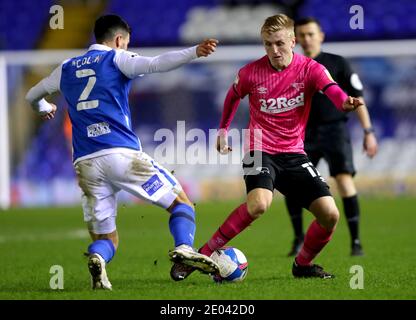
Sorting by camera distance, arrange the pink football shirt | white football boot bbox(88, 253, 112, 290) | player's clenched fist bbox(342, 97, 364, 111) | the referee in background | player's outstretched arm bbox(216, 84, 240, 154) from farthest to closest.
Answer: the referee in background < player's outstretched arm bbox(216, 84, 240, 154) < the pink football shirt < player's clenched fist bbox(342, 97, 364, 111) < white football boot bbox(88, 253, 112, 290)

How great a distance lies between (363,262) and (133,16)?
44.3ft

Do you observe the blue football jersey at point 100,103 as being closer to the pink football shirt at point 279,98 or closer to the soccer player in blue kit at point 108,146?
the soccer player in blue kit at point 108,146

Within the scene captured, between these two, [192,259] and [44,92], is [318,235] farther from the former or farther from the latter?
[44,92]

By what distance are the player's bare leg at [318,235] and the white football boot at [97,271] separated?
1562 millimetres

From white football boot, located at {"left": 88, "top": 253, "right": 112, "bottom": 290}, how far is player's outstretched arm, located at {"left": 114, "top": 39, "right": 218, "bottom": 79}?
1256mm

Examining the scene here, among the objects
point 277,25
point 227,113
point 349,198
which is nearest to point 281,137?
point 227,113

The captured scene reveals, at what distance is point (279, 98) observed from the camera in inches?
266

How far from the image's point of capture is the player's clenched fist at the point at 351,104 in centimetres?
618

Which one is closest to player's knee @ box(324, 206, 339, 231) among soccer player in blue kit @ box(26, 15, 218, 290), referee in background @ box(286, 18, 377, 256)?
soccer player in blue kit @ box(26, 15, 218, 290)

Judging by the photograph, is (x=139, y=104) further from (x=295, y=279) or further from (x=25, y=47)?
(x=295, y=279)

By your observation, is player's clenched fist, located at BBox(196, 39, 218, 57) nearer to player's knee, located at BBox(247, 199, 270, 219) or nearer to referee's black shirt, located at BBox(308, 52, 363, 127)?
player's knee, located at BBox(247, 199, 270, 219)

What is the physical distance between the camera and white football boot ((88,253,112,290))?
6.07 m

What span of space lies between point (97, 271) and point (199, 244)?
169 inches
